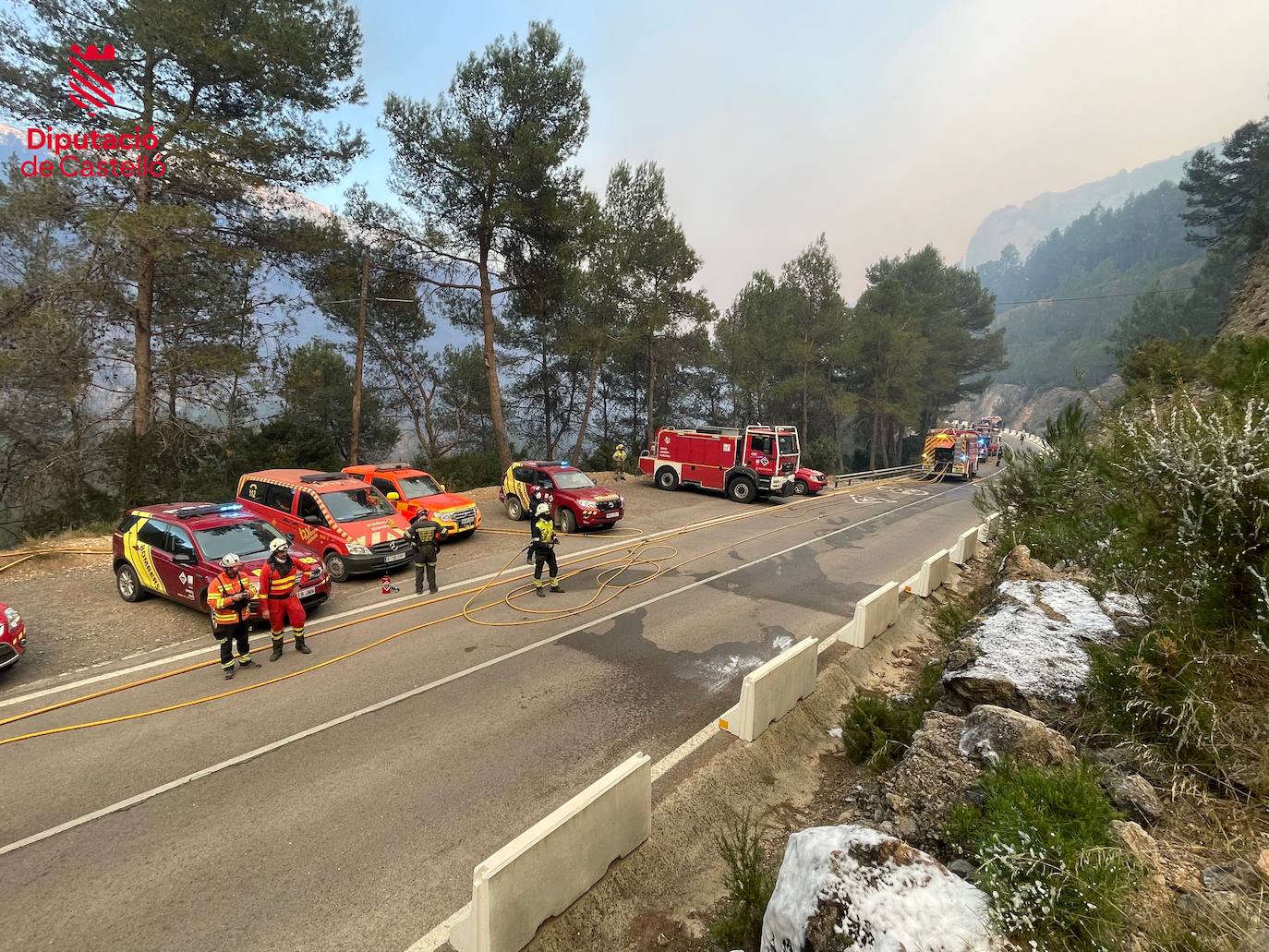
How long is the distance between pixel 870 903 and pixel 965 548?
1183 centimetres

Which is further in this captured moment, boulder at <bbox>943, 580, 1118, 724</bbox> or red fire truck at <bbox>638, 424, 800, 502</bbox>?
red fire truck at <bbox>638, 424, 800, 502</bbox>

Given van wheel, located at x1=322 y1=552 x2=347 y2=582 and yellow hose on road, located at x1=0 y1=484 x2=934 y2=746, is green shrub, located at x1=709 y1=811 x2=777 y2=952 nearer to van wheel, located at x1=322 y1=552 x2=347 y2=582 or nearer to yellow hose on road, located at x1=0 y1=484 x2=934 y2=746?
yellow hose on road, located at x1=0 y1=484 x2=934 y2=746

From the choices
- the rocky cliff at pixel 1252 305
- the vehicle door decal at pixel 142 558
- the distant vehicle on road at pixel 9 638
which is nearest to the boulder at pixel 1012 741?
the distant vehicle on road at pixel 9 638

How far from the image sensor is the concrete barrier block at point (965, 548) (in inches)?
472

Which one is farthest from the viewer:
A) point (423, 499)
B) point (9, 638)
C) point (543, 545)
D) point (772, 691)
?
point (423, 499)

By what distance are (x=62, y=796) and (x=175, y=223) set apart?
13.5 meters

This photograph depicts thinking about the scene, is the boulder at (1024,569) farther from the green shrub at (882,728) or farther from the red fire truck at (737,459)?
the red fire truck at (737,459)

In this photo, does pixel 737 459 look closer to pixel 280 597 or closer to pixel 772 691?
pixel 772 691

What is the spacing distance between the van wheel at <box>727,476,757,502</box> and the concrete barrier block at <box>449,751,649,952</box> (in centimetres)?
1728

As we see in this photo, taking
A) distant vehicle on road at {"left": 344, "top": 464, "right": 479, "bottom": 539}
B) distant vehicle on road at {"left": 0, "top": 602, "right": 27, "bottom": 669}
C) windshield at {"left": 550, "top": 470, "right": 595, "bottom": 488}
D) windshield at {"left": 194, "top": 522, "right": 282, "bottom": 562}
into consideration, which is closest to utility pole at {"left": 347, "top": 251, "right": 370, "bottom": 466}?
distant vehicle on road at {"left": 344, "top": 464, "right": 479, "bottom": 539}

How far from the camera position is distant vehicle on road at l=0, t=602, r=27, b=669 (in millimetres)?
6297

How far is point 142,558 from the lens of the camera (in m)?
8.60

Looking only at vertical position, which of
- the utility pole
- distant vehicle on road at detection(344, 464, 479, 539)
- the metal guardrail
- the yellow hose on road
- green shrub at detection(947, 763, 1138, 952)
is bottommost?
the metal guardrail

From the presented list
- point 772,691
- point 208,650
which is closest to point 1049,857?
point 772,691
